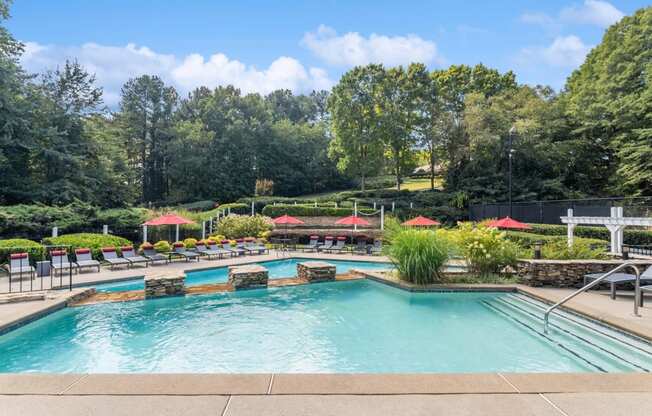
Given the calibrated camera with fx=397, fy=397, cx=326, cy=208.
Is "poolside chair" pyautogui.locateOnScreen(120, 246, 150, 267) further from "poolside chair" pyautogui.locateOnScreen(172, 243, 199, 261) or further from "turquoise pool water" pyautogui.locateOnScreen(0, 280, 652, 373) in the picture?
"turquoise pool water" pyautogui.locateOnScreen(0, 280, 652, 373)

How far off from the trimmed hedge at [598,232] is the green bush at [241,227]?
14221 mm

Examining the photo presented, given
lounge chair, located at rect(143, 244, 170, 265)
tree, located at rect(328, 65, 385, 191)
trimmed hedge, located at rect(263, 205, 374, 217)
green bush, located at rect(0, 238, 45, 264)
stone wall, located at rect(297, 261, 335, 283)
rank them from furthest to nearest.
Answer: tree, located at rect(328, 65, 385, 191) < trimmed hedge, located at rect(263, 205, 374, 217) < lounge chair, located at rect(143, 244, 170, 265) < green bush, located at rect(0, 238, 45, 264) < stone wall, located at rect(297, 261, 335, 283)

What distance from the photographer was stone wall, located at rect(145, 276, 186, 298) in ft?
31.7

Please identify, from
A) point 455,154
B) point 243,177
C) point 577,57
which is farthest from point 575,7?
point 243,177

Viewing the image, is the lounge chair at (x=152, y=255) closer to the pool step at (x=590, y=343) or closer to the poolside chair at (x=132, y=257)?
the poolside chair at (x=132, y=257)

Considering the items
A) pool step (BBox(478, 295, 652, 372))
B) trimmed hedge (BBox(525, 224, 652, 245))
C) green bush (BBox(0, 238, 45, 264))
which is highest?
trimmed hedge (BBox(525, 224, 652, 245))

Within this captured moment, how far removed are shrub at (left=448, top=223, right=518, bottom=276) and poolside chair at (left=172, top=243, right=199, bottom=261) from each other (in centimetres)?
1008

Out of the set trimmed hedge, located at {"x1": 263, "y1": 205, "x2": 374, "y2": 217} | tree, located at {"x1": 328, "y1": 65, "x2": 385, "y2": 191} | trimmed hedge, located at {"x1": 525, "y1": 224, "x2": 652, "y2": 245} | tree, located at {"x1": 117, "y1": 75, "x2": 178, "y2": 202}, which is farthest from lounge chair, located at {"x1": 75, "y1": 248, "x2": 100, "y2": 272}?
tree, located at {"x1": 117, "y1": 75, "x2": 178, "y2": 202}

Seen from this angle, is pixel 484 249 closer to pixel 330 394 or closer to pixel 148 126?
pixel 330 394

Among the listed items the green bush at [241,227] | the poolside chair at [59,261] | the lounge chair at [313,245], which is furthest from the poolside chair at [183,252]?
the lounge chair at [313,245]

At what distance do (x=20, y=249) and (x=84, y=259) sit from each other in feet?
5.88

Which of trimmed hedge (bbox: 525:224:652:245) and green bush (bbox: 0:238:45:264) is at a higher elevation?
trimmed hedge (bbox: 525:224:652:245)

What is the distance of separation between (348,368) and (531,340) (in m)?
3.35

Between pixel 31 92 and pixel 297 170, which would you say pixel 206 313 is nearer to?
pixel 31 92
